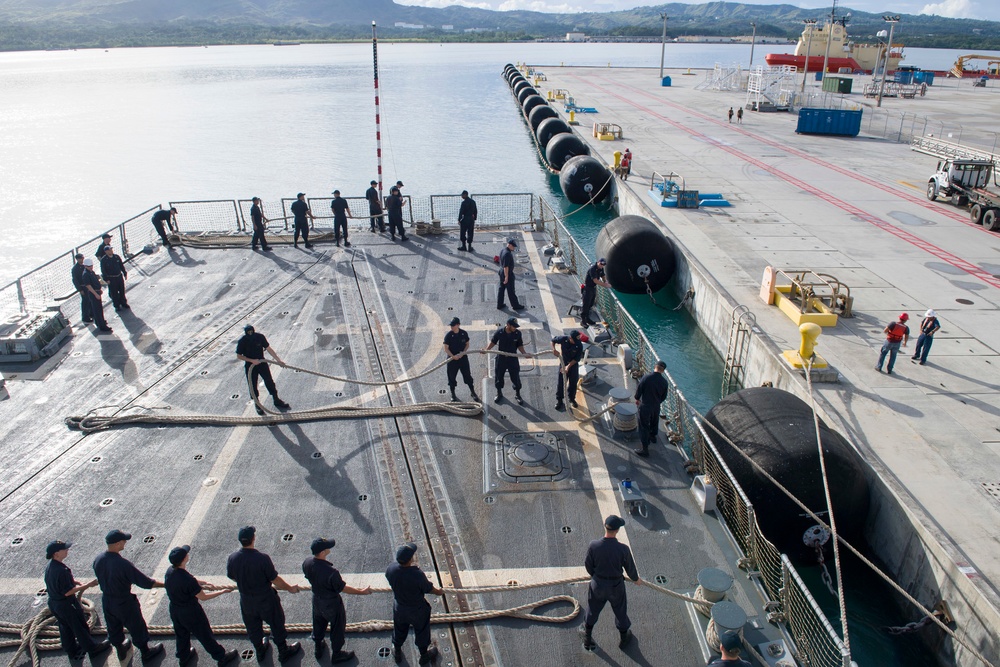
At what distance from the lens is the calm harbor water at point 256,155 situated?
2267 centimetres

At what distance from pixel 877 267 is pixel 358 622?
57.2 feet

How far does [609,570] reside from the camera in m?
6.32

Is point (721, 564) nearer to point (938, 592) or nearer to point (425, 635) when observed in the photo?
point (938, 592)

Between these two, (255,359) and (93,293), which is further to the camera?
(93,293)

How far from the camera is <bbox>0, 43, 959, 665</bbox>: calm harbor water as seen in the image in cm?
2267

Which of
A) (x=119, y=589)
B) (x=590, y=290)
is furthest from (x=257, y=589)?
(x=590, y=290)

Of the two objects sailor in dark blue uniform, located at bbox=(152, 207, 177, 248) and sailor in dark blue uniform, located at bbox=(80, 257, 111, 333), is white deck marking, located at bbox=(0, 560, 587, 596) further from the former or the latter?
sailor in dark blue uniform, located at bbox=(152, 207, 177, 248)

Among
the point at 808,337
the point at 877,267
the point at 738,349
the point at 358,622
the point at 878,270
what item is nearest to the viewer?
the point at 358,622

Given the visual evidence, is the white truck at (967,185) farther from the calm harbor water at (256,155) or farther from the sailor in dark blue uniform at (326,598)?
the sailor in dark blue uniform at (326,598)

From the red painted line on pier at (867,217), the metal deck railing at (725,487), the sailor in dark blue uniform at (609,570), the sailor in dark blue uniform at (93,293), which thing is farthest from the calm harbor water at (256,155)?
the sailor in dark blue uniform at (93,293)

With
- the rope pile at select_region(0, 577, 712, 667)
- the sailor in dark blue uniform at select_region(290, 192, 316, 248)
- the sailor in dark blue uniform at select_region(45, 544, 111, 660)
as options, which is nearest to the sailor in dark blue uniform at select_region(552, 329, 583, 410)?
the rope pile at select_region(0, 577, 712, 667)

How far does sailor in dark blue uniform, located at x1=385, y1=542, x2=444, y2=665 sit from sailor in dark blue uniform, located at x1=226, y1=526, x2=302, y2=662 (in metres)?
1.09

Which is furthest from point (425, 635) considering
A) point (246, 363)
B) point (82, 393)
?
point (82, 393)

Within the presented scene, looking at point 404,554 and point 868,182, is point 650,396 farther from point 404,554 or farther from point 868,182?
point 868,182
